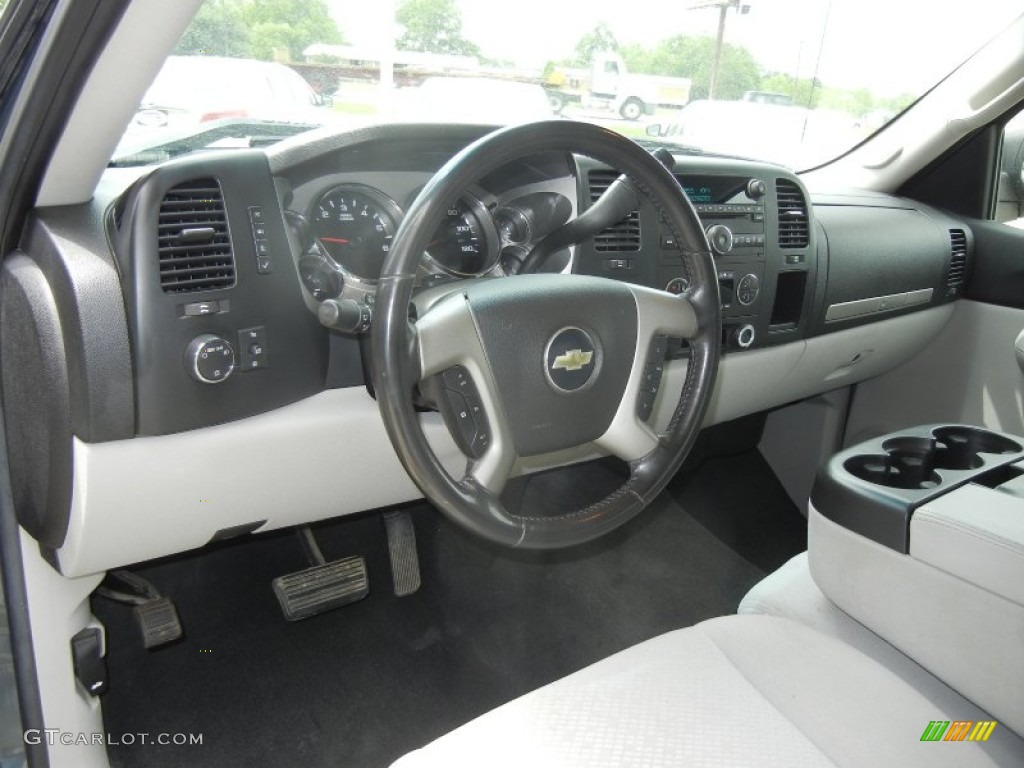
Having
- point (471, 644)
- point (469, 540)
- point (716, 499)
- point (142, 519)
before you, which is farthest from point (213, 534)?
point (716, 499)

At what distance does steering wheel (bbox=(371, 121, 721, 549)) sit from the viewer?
3.70ft

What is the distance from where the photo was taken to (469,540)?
2449mm

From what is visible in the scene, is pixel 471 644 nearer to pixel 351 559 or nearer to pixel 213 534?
pixel 351 559

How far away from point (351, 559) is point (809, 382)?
1.44 m

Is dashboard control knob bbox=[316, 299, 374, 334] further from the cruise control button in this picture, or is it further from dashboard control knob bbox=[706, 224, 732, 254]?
dashboard control knob bbox=[706, 224, 732, 254]

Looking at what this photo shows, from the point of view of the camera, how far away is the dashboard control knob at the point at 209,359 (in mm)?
1298

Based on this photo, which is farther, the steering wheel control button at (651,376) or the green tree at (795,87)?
the green tree at (795,87)

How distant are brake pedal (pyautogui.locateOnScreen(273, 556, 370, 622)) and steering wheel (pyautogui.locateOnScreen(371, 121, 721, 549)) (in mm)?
870

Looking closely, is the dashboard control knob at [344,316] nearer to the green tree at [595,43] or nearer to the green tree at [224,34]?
the green tree at [224,34]

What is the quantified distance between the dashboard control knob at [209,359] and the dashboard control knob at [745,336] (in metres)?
1.28

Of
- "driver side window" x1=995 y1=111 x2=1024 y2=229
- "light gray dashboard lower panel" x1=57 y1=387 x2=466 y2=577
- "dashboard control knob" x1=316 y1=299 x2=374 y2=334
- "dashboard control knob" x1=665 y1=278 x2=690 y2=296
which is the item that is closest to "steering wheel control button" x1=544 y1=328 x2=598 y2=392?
"dashboard control knob" x1=316 y1=299 x2=374 y2=334

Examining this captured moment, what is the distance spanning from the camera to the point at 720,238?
77.4 inches
